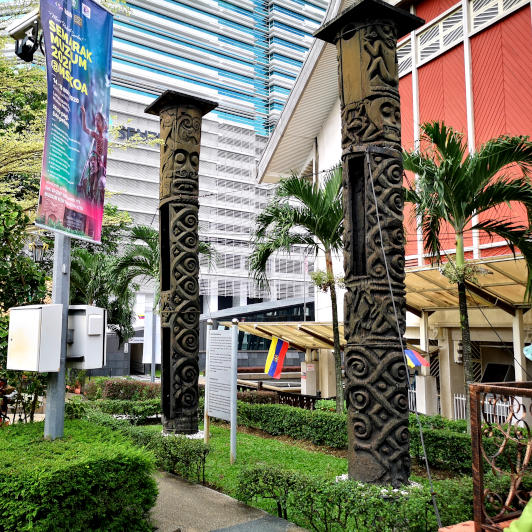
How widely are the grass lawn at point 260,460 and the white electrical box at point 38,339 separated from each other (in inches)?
119

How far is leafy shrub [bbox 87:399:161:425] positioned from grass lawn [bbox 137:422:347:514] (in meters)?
2.66

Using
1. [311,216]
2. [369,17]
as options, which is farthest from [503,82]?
[369,17]

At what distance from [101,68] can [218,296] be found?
202 ft

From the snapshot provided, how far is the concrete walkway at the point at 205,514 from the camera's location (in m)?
5.08

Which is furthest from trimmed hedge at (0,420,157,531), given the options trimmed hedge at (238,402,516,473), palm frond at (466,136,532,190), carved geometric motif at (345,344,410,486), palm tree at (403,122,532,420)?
palm frond at (466,136,532,190)

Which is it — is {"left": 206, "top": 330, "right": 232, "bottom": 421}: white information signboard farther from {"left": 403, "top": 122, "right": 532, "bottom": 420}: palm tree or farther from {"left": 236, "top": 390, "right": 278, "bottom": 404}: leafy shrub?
{"left": 236, "top": 390, "right": 278, "bottom": 404}: leafy shrub

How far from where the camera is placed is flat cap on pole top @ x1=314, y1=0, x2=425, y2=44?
6.48 m

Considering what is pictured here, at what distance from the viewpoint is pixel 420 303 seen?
585 inches

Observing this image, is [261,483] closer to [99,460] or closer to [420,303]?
[99,460]

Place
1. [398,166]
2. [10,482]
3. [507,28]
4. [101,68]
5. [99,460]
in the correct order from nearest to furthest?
1. [10,482]
2. [99,460]
3. [101,68]
4. [398,166]
5. [507,28]

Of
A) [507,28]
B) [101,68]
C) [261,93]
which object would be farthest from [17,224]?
[261,93]

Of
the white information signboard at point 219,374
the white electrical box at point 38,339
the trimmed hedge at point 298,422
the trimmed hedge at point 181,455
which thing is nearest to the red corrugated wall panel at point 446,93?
the trimmed hedge at point 298,422

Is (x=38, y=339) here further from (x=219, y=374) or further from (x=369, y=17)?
(x=369, y=17)

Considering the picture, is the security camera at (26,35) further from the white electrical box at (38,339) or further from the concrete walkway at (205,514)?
the concrete walkway at (205,514)
